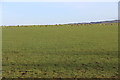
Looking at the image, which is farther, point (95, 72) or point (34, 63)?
point (34, 63)

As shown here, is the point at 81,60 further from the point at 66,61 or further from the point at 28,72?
the point at 28,72

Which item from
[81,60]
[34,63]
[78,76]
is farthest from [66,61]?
[78,76]

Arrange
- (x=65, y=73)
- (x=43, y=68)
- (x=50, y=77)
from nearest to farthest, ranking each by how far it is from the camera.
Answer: (x=50, y=77), (x=65, y=73), (x=43, y=68)

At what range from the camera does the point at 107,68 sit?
1380cm

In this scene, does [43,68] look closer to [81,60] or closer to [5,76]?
[5,76]

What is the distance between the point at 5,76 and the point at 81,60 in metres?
5.94

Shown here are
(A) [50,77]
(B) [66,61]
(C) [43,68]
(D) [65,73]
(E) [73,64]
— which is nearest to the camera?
(A) [50,77]

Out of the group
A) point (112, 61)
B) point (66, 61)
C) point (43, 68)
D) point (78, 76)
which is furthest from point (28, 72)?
point (112, 61)

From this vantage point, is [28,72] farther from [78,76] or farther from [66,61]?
[66,61]

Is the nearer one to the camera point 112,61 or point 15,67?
point 15,67

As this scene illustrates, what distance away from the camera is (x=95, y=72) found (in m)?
12.6

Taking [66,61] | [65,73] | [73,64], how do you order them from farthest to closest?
[66,61] < [73,64] < [65,73]

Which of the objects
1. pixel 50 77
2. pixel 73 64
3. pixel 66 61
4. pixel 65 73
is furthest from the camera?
pixel 66 61

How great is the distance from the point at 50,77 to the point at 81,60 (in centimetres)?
516
